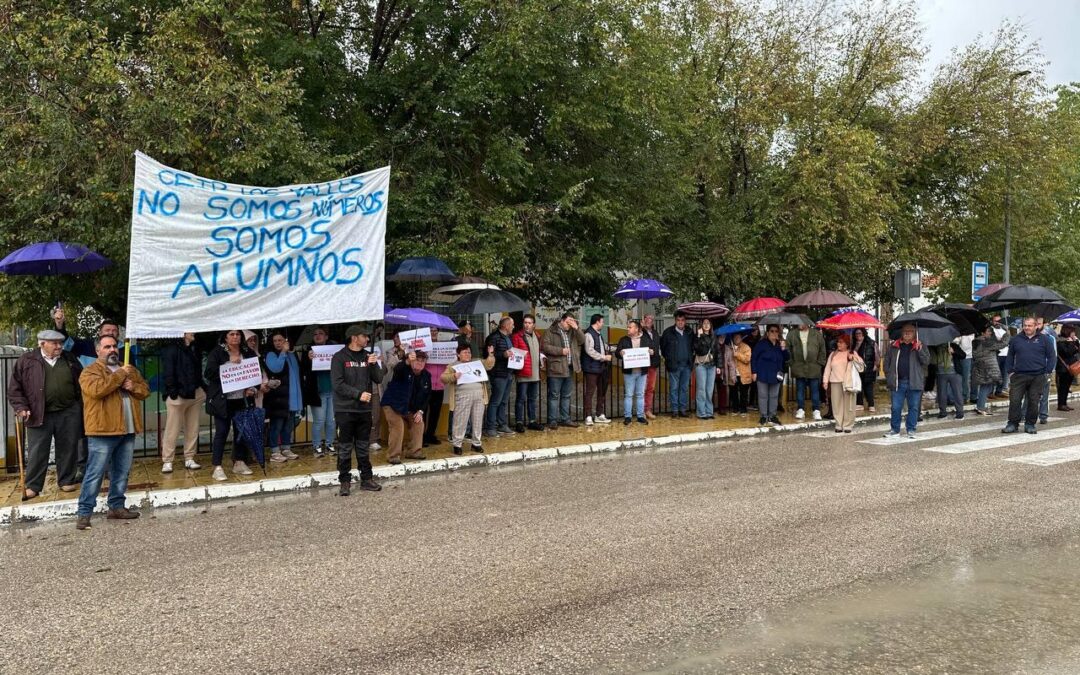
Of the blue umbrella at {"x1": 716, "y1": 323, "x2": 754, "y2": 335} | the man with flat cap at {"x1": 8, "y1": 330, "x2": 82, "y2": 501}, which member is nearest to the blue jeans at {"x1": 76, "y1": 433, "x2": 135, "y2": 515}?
the man with flat cap at {"x1": 8, "y1": 330, "x2": 82, "y2": 501}

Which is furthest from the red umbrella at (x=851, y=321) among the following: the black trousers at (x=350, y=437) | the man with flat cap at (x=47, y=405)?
the man with flat cap at (x=47, y=405)

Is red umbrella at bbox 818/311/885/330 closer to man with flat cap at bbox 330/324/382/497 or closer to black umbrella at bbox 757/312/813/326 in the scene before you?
black umbrella at bbox 757/312/813/326

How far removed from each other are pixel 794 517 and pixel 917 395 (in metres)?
6.11

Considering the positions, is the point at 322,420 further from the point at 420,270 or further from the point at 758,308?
the point at 758,308

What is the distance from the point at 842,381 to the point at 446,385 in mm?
6583

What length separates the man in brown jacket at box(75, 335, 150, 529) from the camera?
7285 millimetres

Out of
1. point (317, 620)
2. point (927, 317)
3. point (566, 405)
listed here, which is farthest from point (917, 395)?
point (317, 620)

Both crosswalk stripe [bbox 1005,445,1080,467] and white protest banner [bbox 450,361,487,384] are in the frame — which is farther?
white protest banner [bbox 450,361,487,384]

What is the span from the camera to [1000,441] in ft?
37.8

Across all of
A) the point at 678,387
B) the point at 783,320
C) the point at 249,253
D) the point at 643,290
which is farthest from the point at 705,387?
the point at 249,253

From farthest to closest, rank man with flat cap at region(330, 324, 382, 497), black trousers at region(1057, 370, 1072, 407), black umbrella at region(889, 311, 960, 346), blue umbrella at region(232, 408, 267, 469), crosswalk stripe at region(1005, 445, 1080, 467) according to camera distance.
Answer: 1. black trousers at region(1057, 370, 1072, 407)
2. black umbrella at region(889, 311, 960, 346)
3. crosswalk stripe at region(1005, 445, 1080, 467)
4. blue umbrella at region(232, 408, 267, 469)
5. man with flat cap at region(330, 324, 382, 497)

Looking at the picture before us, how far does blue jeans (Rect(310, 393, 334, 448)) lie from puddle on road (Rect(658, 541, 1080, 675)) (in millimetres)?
7481

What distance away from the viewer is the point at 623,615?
4734 millimetres

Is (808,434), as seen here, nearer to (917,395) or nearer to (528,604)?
(917,395)
